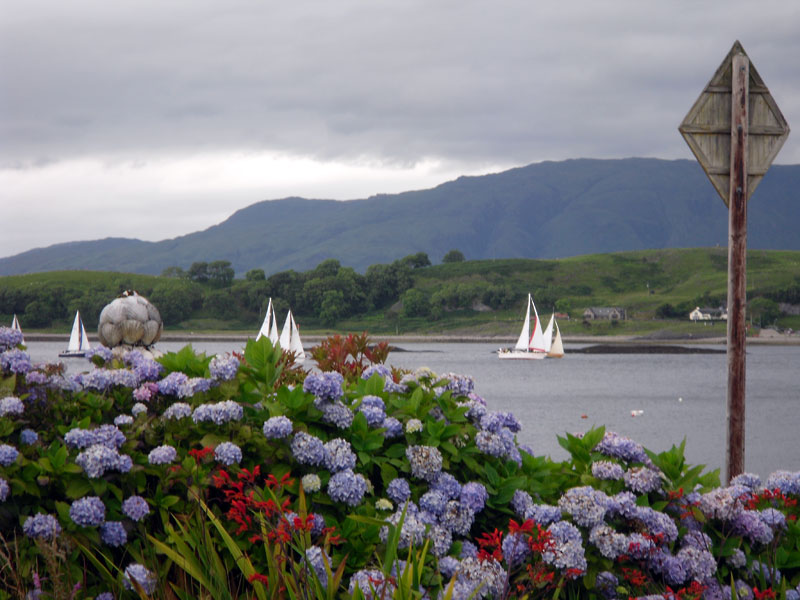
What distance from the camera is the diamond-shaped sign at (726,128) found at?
7.61m

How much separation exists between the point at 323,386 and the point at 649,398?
77430 millimetres

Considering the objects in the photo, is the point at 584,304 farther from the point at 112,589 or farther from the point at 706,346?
the point at 112,589

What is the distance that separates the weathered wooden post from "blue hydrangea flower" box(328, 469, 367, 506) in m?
4.45

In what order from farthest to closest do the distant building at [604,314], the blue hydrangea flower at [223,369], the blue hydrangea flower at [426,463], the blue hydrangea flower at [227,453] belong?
the distant building at [604,314]
the blue hydrangea flower at [223,369]
the blue hydrangea flower at [426,463]
the blue hydrangea flower at [227,453]

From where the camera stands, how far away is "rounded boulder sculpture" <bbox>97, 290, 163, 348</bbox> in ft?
32.9

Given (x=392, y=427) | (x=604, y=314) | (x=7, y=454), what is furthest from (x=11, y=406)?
(x=604, y=314)

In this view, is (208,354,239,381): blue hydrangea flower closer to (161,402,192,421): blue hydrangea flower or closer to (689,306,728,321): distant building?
(161,402,192,421): blue hydrangea flower

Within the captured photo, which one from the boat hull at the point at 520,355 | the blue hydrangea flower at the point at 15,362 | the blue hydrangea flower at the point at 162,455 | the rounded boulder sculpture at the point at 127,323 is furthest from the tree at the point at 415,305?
the blue hydrangea flower at the point at 162,455

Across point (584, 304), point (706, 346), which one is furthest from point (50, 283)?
point (706, 346)

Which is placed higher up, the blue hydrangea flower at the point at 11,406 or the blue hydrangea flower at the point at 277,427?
the blue hydrangea flower at the point at 11,406

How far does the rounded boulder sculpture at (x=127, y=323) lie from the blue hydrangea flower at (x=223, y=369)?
5.33 m

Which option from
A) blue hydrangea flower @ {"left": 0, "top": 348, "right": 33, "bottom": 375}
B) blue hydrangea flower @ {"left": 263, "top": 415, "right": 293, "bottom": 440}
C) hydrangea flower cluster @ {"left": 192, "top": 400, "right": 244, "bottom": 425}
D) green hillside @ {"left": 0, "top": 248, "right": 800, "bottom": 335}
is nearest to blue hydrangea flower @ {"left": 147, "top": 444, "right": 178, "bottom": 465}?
hydrangea flower cluster @ {"left": 192, "top": 400, "right": 244, "bottom": 425}

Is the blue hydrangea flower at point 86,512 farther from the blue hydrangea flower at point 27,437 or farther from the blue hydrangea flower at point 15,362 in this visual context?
the blue hydrangea flower at point 15,362

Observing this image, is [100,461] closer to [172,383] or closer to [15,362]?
[172,383]
